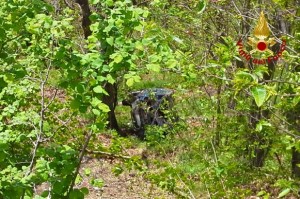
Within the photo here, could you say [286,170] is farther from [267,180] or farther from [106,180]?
[106,180]

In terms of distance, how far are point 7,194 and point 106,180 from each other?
4913mm

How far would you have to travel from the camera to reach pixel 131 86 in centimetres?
320

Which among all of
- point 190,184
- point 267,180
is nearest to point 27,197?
point 190,184

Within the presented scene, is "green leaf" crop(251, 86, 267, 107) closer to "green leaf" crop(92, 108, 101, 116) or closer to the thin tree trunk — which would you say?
"green leaf" crop(92, 108, 101, 116)

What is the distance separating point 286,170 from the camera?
555cm

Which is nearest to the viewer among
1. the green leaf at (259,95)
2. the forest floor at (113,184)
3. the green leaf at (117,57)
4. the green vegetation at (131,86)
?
the green leaf at (259,95)

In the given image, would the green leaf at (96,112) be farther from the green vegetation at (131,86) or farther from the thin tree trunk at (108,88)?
the thin tree trunk at (108,88)

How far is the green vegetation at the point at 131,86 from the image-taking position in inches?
113

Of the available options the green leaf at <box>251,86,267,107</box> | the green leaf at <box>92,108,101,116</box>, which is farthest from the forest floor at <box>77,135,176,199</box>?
the green leaf at <box>251,86,267,107</box>

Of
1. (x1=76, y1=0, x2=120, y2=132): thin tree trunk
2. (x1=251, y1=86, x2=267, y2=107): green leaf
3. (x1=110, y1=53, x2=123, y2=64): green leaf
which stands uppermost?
(x1=251, y1=86, x2=267, y2=107): green leaf

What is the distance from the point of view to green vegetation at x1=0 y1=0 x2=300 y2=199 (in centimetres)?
286

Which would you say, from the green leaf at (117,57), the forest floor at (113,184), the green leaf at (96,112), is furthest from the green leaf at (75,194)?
the forest floor at (113,184)

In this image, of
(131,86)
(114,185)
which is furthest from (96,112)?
(114,185)

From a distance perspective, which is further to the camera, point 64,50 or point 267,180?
point 267,180
